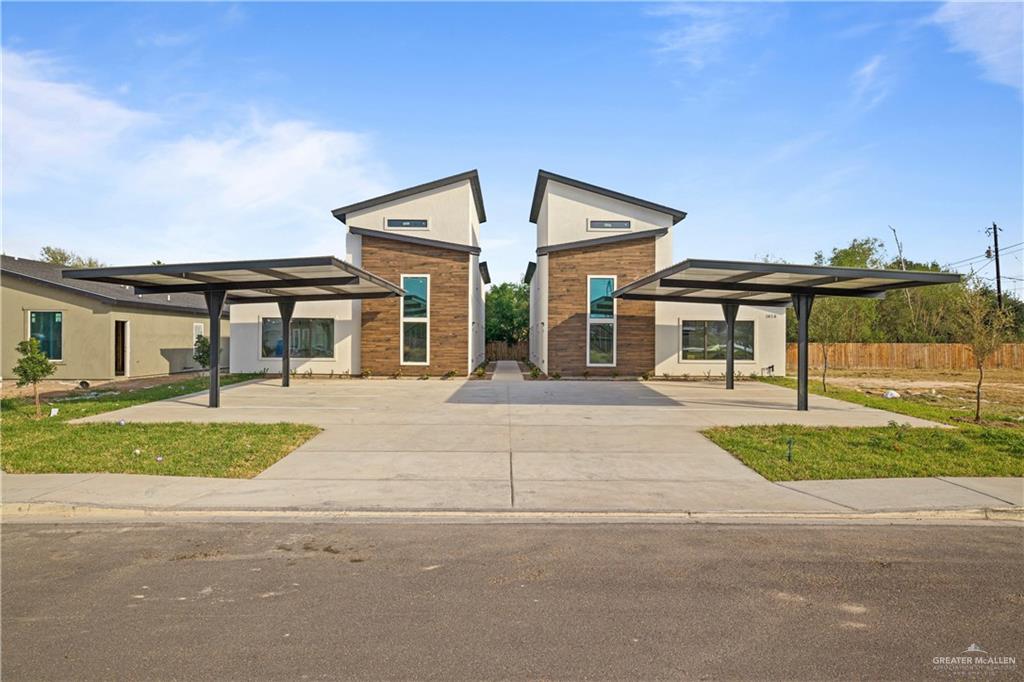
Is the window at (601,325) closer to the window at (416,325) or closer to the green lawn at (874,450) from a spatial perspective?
the window at (416,325)

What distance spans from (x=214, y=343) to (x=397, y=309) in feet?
34.7

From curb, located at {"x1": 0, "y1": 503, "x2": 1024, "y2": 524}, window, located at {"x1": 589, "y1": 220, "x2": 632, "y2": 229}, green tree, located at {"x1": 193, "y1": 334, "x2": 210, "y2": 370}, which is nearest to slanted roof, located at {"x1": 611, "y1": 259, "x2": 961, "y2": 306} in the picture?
window, located at {"x1": 589, "y1": 220, "x2": 632, "y2": 229}

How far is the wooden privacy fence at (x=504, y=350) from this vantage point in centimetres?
4678

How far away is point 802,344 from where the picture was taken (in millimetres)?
18172

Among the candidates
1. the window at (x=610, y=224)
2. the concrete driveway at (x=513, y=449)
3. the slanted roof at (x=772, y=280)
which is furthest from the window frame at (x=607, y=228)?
the concrete driveway at (x=513, y=449)

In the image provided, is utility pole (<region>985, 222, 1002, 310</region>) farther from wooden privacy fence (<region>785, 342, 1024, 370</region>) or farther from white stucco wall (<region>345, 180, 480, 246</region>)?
white stucco wall (<region>345, 180, 480, 246</region>)

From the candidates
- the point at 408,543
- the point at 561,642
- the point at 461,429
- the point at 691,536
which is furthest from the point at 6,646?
the point at 461,429

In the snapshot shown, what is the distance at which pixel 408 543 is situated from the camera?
6.94 metres

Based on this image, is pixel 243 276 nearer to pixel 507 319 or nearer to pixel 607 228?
pixel 607 228

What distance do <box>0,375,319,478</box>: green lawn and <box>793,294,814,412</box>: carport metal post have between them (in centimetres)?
1285

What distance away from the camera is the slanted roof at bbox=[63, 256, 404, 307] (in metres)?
15.9

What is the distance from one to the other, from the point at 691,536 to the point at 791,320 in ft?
158

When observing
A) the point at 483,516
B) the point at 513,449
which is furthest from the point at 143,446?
the point at 483,516

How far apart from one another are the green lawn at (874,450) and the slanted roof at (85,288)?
24.5 meters
